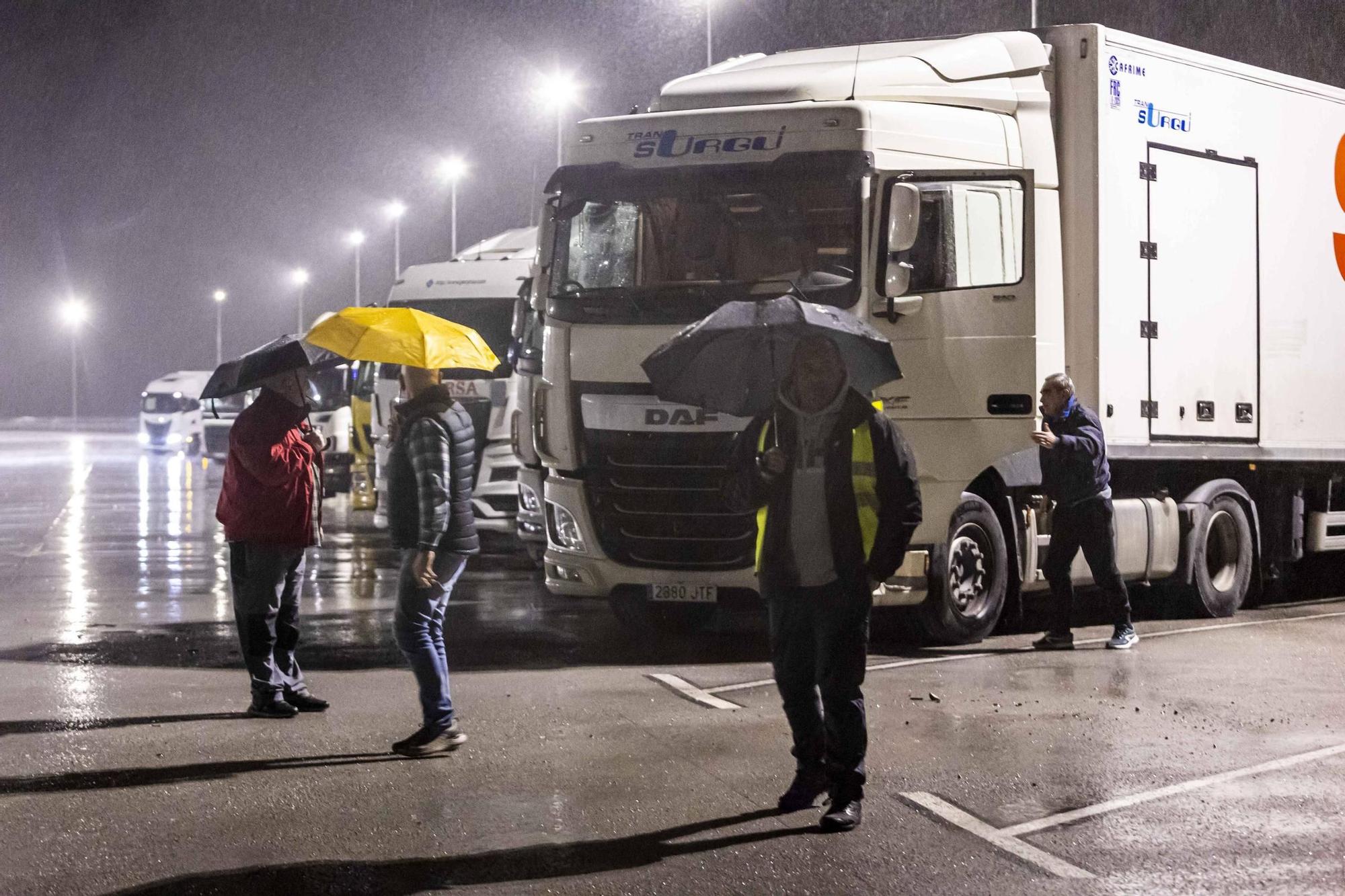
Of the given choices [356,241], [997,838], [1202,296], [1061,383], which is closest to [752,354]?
[997,838]

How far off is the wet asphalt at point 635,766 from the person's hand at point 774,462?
1275mm

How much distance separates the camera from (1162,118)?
37.4 feet

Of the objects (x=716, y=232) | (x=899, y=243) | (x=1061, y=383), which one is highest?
(x=716, y=232)

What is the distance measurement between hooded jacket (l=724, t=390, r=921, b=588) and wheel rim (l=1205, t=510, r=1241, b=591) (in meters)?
7.25

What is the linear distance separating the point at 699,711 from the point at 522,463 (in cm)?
414

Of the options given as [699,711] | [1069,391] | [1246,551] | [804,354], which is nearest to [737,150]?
[1069,391]

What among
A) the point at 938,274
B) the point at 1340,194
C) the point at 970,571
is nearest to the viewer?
the point at 938,274

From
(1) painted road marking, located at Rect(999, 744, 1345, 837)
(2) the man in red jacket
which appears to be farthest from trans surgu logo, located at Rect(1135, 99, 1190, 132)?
(2) the man in red jacket

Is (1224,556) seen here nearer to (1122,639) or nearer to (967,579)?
(1122,639)

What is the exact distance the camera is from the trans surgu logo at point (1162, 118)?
11.2 metres

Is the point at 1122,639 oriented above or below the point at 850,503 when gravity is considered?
below

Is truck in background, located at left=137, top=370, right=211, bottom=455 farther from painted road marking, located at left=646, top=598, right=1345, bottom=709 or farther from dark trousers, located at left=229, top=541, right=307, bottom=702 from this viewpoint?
dark trousers, located at left=229, top=541, right=307, bottom=702

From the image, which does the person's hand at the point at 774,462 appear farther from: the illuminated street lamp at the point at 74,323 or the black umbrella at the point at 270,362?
the illuminated street lamp at the point at 74,323

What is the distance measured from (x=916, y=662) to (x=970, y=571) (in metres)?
0.87
